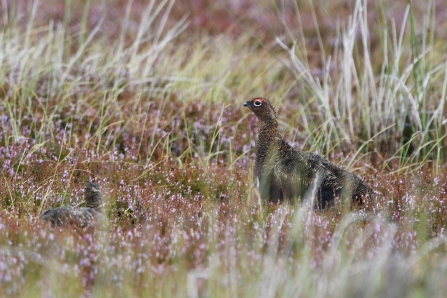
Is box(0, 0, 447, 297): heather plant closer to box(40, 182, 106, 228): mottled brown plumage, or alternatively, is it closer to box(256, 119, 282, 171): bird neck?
box(40, 182, 106, 228): mottled brown plumage

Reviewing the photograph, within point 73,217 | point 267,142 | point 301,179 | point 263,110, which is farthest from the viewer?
point 263,110

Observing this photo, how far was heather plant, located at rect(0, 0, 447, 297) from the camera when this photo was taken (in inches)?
126

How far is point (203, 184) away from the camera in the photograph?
5.49 m

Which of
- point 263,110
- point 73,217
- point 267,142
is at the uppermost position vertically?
point 263,110

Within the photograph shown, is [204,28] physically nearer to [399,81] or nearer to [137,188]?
[399,81]

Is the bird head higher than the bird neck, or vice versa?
the bird head

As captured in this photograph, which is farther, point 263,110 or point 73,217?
point 263,110

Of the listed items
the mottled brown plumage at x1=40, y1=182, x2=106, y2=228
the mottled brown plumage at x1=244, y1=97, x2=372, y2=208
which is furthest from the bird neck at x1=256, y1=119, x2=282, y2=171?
the mottled brown plumage at x1=40, y1=182, x2=106, y2=228

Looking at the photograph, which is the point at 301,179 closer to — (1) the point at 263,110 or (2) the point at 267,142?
(2) the point at 267,142

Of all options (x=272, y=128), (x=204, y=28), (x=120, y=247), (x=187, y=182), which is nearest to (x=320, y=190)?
(x=272, y=128)

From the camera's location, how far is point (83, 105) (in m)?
7.09

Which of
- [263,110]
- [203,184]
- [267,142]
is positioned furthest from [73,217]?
[263,110]

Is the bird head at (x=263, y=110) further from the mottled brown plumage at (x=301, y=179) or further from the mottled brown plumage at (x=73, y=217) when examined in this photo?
the mottled brown plumage at (x=73, y=217)

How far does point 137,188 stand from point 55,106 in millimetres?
1907
